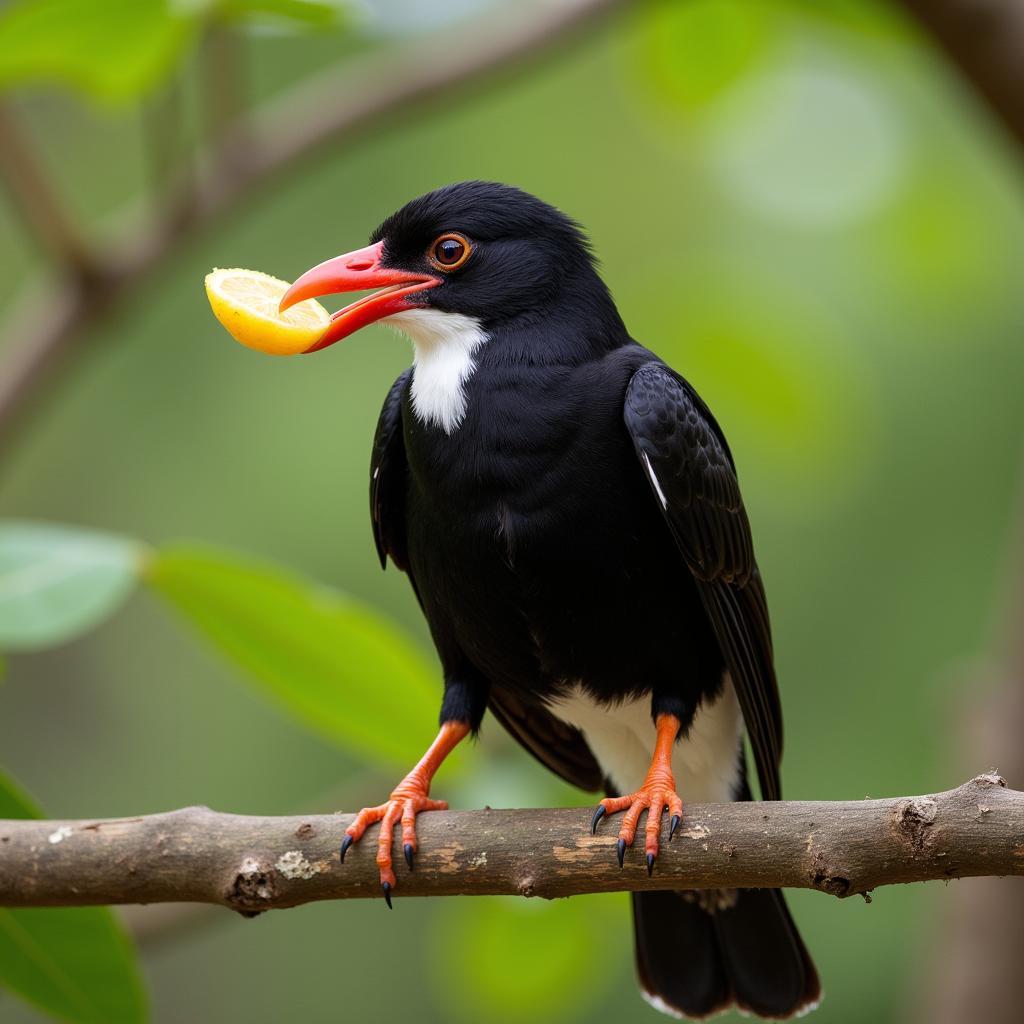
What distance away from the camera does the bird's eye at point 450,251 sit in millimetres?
3123

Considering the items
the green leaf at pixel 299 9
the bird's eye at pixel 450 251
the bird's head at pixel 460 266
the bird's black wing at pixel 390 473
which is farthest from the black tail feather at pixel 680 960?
the green leaf at pixel 299 9

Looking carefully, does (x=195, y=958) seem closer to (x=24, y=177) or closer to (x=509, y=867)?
(x=24, y=177)

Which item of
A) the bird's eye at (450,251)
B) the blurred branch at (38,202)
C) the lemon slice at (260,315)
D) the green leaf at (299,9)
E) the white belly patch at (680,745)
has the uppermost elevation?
the green leaf at (299,9)

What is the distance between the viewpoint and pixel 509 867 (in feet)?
8.05

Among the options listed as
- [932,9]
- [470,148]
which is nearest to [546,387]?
[932,9]

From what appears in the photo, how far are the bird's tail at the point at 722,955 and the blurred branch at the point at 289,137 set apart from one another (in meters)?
2.11

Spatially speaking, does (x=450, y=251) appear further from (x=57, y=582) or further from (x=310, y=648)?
(x=57, y=582)

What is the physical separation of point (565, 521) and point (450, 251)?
2.08ft

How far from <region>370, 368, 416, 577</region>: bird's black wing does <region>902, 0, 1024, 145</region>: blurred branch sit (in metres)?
1.47

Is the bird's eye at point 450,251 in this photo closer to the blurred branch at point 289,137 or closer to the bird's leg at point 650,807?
the bird's leg at point 650,807

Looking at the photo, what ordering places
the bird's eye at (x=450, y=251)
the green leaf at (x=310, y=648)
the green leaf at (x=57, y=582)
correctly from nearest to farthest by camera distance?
the green leaf at (x=57, y=582) < the green leaf at (x=310, y=648) < the bird's eye at (x=450, y=251)

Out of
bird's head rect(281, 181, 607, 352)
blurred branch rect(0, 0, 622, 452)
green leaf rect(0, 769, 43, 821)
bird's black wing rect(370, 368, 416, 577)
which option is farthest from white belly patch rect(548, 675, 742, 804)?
blurred branch rect(0, 0, 622, 452)

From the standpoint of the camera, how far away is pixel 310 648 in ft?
9.73

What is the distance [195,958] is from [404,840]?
290 inches
